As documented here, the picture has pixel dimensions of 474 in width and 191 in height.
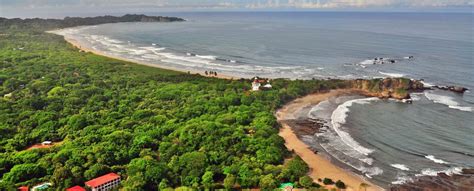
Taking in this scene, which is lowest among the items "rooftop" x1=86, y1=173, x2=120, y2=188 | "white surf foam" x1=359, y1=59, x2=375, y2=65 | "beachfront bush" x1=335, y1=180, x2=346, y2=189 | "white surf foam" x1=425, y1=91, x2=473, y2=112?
"beachfront bush" x1=335, y1=180, x2=346, y2=189

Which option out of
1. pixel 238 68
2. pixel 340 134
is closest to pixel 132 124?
pixel 340 134

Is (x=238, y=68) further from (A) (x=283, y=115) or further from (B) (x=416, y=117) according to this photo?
(B) (x=416, y=117)

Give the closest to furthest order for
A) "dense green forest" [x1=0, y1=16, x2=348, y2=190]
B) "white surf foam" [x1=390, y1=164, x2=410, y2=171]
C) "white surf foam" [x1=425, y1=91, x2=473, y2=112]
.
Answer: "dense green forest" [x1=0, y1=16, x2=348, y2=190]
"white surf foam" [x1=390, y1=164, x2=410, y2=171]
"white surf foam" [x1=425, y1=91, x2=473, y2=112]

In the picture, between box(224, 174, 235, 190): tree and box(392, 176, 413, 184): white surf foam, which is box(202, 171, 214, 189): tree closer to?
box(224, 174, 235, 190): tree

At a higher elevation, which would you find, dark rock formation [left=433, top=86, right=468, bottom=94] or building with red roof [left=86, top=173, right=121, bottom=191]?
dark rock formation [left=433, top=86, right=468, bottom=94]

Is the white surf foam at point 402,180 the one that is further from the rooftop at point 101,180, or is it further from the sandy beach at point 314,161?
the rooftop at point 101,180

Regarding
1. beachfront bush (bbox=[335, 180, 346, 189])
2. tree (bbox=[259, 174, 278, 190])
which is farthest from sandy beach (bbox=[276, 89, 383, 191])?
tree (bbox=[259, 174, 278, 190])

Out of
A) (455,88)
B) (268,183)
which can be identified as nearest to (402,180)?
(268,183)
